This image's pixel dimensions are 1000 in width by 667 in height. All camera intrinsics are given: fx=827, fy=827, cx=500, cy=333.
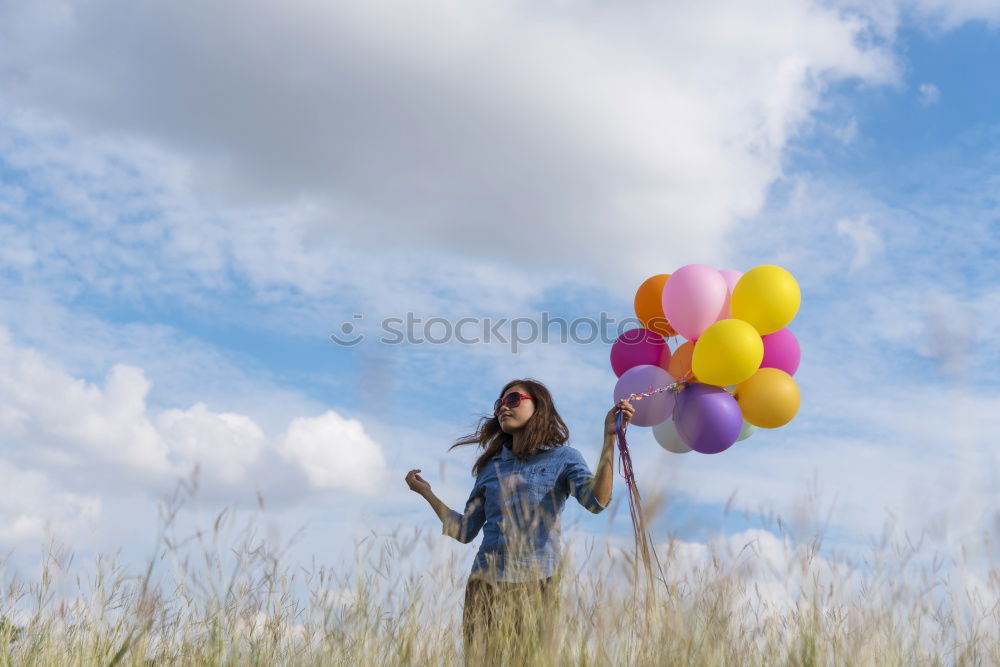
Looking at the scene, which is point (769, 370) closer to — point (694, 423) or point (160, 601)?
point (694, 423)

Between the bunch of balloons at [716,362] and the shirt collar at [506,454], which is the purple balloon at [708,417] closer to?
the bunch of balloons at [716,362]

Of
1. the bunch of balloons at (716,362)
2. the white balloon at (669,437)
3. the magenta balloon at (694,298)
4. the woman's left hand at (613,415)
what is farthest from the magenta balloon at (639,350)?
the woman's left hand at (613,415)

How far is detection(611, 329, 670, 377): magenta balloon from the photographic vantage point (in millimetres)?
4797

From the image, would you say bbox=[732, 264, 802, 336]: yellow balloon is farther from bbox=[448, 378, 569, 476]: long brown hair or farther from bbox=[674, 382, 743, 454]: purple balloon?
bbox=[448, 378, 569, 476]: long brown hair

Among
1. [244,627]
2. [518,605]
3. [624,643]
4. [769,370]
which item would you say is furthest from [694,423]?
[244,627]

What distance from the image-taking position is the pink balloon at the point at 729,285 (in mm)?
4695

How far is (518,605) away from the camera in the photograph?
2850mm

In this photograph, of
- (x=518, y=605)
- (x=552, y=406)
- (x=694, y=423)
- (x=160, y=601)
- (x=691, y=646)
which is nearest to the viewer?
(x=691, y=646)

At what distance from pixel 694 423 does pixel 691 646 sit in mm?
2144

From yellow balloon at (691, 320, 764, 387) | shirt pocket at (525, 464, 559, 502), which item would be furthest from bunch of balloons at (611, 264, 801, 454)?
shirt pocket at (525, 464, 559, 502)

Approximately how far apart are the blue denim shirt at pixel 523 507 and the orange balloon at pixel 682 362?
1507 mm

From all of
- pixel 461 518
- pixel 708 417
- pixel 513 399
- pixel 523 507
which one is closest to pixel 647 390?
pixel 708 417

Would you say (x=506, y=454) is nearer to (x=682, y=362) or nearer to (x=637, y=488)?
(x=637, y=488)

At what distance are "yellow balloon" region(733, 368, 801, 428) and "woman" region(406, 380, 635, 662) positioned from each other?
55.2 inches
